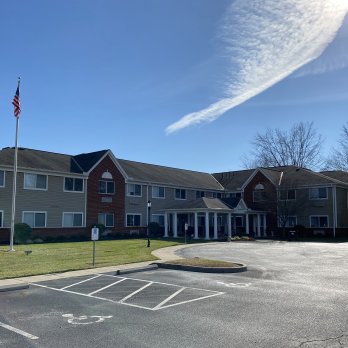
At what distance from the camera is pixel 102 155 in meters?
39.0

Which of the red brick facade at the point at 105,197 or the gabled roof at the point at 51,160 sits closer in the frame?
the gabled roof at the point at 51,160

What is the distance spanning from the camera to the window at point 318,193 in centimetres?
4441

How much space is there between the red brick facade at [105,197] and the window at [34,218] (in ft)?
14.3

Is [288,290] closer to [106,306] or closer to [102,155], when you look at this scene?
[106,306]

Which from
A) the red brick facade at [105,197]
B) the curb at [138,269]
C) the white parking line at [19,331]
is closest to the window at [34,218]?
the red brick facade at [105,197]

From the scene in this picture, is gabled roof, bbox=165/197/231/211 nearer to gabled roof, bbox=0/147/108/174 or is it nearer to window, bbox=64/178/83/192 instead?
gabled roof, bbox=0/147/108/174

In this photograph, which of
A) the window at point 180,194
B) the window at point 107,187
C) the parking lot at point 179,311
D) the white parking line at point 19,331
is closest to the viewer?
the parking lot at point 179,311

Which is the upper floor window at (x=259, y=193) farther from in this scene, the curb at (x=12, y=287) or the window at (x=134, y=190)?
the curb at (x=12, y=287)

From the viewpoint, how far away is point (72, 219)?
36375 mm

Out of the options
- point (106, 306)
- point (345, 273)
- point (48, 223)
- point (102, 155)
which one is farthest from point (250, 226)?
point (106, 306)

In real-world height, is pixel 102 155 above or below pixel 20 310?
above

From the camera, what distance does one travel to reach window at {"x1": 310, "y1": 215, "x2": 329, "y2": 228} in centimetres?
4428

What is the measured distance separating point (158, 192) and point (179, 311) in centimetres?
3521

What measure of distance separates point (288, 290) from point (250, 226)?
1482 inches
